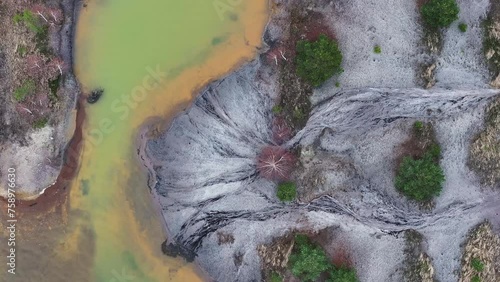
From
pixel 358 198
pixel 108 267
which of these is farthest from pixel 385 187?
pixel 108 267

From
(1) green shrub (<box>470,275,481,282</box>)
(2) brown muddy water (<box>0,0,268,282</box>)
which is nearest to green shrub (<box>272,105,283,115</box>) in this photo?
(2) brown muddy water (<box>0,0,268,282</box>)

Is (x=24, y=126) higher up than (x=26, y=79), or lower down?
lower down

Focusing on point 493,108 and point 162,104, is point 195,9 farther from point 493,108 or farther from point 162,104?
point 493,108

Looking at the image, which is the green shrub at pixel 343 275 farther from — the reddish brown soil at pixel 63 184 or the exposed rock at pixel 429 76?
the reddish brown soil at pixel 63 184

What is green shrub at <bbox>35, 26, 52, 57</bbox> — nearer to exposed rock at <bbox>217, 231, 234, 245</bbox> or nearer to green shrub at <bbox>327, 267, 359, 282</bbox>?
exposed rock at <bbox>217, 231, 234, 245</bbox>

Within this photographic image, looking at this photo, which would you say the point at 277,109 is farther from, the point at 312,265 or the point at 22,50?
the point at 22,50

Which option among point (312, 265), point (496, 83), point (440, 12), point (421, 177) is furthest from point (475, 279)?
point (440, 12)
